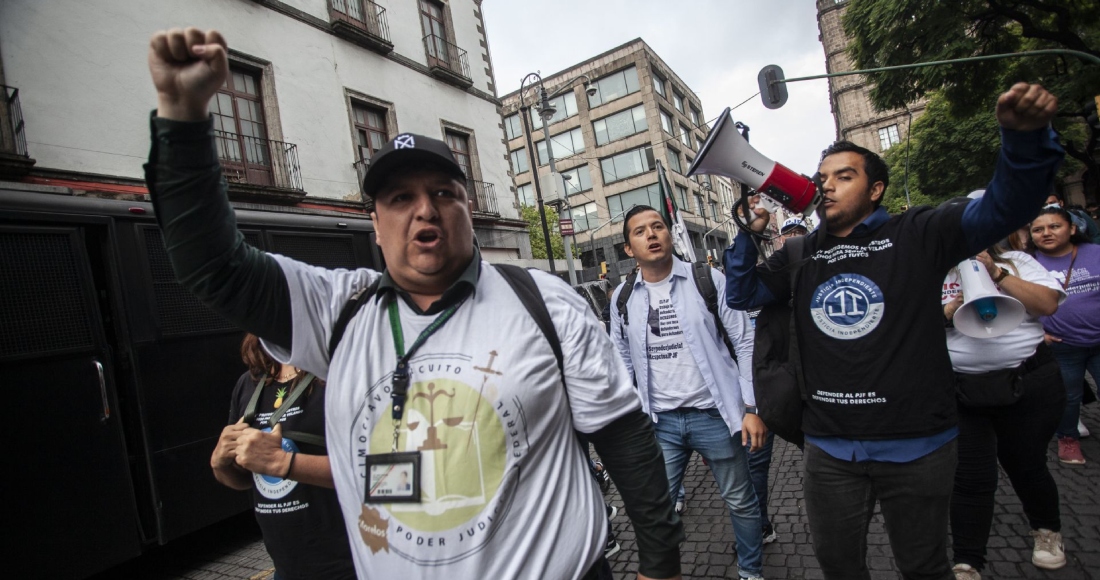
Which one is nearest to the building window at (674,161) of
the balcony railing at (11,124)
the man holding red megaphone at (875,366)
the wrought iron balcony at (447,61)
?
the wrought iron balcony at (447,61)

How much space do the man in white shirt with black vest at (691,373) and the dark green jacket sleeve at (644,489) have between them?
4.98 ft

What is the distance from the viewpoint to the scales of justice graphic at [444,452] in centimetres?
130

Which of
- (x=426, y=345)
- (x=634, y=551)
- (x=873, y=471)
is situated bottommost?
(x=634, y=551)

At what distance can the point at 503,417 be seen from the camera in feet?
4.41

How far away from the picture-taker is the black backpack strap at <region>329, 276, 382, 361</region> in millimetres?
1492

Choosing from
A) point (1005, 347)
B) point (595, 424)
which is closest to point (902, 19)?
point (1005, 347)

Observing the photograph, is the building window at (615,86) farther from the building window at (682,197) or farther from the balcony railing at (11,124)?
the balcony railing at (11,124)

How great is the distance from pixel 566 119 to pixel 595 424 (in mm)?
42865

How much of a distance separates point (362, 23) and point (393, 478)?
15.2 meters

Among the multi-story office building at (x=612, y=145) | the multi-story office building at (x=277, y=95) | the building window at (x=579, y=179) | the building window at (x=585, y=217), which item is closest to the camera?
the multi-story office building at (x=277, y=95)

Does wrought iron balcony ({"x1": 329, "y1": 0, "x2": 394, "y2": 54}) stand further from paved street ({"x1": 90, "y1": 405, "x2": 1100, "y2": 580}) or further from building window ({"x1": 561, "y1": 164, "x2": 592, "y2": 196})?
building window ({"x1": 561, "y1": 164, "x2": 592, "y2": 196})

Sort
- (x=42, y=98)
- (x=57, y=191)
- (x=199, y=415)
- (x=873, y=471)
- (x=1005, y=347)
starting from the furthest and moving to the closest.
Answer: (x=42, y=98) → (x=199, y=415) → (x=57, y=191) → (x=1005, y=347) → (x=873, y=471)

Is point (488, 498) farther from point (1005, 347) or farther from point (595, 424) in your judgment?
point (1005, 347)

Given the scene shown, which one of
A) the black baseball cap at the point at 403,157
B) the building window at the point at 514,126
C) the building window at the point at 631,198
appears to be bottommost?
the black baseball cap at the point at 403,157
